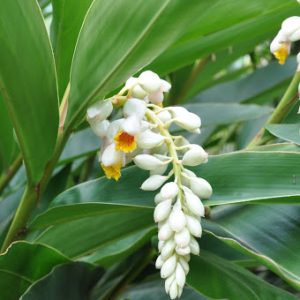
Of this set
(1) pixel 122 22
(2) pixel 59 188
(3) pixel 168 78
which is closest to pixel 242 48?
(3) pixel 168 78

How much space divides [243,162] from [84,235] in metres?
0.26

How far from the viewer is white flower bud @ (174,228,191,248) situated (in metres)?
0.56

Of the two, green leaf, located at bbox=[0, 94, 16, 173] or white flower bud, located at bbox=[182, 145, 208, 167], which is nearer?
white flower bud, located at bbox=[182, 145, 208, 167]

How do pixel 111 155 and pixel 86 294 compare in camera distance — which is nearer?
pixel 111 155

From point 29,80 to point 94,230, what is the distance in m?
0.28

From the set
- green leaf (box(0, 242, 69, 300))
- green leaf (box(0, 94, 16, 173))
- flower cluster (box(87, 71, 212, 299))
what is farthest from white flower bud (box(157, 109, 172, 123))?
green leaf (box(0, 94, 16, 173))

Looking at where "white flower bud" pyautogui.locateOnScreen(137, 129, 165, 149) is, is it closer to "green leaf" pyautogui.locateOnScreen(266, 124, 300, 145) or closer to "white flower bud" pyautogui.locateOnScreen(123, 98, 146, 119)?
"white flower bud" pyautogui.locateOnScreen(123, 98, 146, 119)

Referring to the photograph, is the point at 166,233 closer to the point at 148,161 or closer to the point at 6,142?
the point at 148,161

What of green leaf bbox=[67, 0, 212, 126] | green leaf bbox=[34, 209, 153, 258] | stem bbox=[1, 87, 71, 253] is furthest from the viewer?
green leaf bbox=[34, 209, 153, 258]

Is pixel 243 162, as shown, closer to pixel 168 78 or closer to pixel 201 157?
pixel 201 157

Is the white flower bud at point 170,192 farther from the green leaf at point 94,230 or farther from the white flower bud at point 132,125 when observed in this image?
the green leaf at point 94,230

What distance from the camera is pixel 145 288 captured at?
923mm

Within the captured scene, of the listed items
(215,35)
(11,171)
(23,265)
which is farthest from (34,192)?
(215,35)

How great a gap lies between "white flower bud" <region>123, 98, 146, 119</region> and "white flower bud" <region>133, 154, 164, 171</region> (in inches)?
1.8
